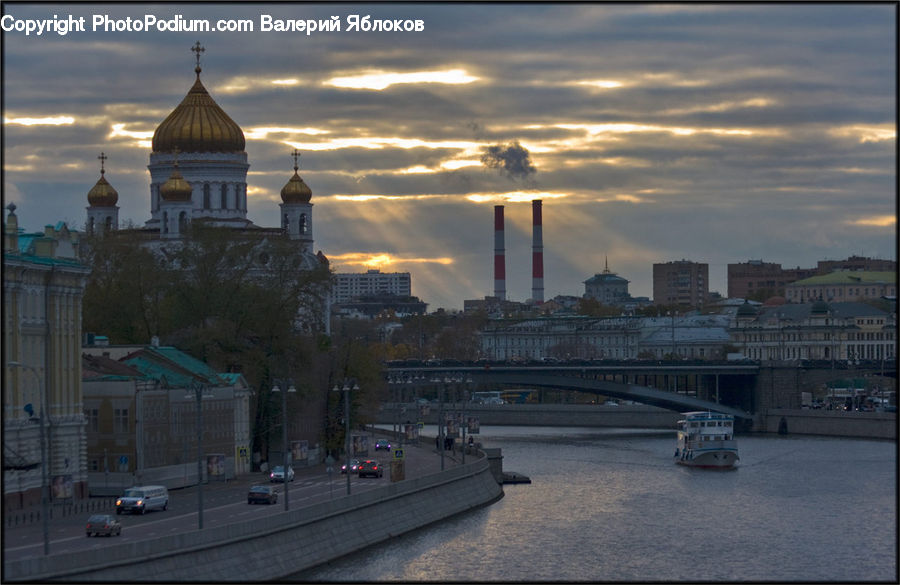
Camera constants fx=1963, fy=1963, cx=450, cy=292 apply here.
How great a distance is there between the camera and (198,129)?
403 feet

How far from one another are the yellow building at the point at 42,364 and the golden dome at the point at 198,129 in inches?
2555

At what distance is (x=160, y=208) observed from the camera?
12238 cm

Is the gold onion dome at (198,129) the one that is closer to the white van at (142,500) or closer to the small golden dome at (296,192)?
the small golden dome at (296,192)

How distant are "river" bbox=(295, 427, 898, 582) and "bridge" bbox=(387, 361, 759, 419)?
2586 centimetres

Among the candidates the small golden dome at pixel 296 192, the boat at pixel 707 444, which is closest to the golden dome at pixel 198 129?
the small golden dome at pixel 296 192

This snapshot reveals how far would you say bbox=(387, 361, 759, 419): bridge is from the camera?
116562mm

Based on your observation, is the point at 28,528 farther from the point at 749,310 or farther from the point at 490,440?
the point at 749,310

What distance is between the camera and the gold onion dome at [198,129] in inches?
4833

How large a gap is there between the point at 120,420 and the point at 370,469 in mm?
9212

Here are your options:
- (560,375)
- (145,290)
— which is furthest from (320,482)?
(560,375)

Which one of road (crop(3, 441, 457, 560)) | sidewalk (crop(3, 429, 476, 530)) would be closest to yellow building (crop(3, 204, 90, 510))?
sidewalk (crop(3, 429, 476, 530))

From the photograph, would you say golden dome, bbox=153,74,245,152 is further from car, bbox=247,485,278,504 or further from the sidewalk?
car, bbox=247,485,278,504

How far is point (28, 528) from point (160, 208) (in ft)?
254

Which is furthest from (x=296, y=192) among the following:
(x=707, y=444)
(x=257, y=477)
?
(x=257, y=477)
